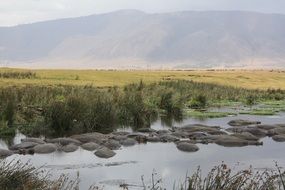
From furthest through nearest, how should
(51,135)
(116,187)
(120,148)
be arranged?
1. (51,135)
2. (120,148)
3. (116,187)

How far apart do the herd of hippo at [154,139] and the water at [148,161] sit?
425 millimetres

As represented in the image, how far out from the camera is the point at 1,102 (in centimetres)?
2783

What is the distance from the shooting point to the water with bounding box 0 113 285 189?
1755 cm

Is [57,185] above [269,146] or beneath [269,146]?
above

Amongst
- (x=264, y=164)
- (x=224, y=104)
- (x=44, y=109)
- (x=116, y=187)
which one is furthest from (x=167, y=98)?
(x=116, y=187)

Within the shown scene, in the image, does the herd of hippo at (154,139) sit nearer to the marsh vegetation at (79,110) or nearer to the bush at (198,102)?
the marsh vegetation at (79,110)

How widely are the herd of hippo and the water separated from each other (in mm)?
425

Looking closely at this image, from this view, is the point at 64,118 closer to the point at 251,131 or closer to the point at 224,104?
the point at 251,131

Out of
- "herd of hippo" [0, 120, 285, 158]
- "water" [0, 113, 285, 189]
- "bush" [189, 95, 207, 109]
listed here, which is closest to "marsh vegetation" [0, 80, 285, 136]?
"herd of hippo" [0, 120, 285, 158]

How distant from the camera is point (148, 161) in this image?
20.3 m

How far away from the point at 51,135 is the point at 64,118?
1.43 meters

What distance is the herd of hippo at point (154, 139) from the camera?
21391 mm

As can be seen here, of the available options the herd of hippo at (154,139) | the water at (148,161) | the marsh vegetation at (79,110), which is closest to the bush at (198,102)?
the marsh vegetation at (79,110)

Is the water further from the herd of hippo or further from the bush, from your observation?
the bush
